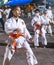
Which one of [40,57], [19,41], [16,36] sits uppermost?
[16,36]

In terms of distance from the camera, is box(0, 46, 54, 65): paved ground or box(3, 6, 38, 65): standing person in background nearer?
box(3, 6, 38, 65): standing person in background

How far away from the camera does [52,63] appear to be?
10.1 meters

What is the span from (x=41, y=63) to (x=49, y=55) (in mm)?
1532

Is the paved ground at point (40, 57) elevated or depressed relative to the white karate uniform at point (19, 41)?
depressed

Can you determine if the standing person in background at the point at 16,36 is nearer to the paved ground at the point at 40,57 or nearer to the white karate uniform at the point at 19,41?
the white karate uniform at the point at 19,41

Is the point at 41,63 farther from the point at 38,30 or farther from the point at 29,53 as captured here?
the point at 38,30

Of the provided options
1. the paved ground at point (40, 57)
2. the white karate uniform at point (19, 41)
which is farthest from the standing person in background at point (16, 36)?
the paved ground at point (40, 57)

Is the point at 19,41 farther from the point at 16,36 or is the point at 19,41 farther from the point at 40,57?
the point at 40,57

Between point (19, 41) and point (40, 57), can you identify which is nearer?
point (19, 41)

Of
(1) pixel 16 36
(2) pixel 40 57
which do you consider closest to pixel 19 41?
(1) pixel 16 36

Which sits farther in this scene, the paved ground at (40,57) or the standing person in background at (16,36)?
the paved ground at (40,57)

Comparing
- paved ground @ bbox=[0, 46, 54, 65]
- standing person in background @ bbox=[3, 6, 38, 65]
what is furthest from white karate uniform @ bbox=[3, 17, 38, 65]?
paved ground @ bbox=[0, 46, 54, 65]

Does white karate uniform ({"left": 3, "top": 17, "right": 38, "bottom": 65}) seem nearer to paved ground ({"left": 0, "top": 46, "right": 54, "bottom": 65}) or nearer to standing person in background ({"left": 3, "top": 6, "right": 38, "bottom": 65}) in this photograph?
standing person in background ({"left": 3, "top": 6, "right": 38, "bottom": 65})

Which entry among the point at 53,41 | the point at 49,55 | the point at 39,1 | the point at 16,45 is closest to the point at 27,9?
the point at 39,1
